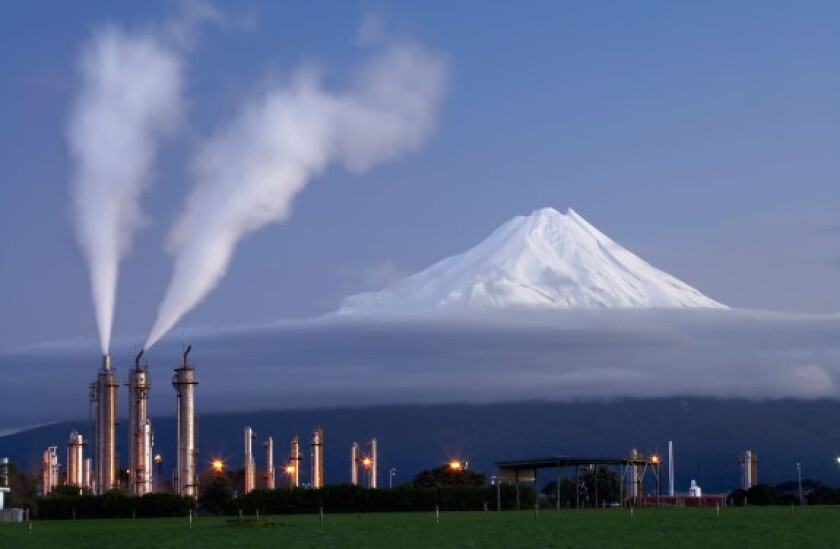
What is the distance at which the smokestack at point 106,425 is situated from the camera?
5989 inches

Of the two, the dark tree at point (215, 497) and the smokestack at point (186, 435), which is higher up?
the smokestack at point (186, 435)

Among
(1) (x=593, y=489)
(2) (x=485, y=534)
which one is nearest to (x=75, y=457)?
(1) (x=593, y=489)

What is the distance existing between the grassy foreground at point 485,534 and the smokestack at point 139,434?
60.8 meters

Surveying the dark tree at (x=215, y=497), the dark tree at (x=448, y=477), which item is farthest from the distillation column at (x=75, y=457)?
the dark tree at (x=448, y=477)

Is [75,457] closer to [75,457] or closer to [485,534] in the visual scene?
[75,457]

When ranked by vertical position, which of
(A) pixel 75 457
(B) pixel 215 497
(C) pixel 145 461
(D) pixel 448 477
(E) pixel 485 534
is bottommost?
(E) pixel 485 534

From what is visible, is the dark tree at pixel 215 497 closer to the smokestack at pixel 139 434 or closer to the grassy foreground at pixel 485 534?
the smokestack at pixel 139 434

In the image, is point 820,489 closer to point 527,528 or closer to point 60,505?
point 60,505

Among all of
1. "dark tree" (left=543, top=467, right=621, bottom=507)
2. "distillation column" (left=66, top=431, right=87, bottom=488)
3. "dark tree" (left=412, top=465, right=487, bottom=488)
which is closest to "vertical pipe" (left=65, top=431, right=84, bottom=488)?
"distillation column" (left=66, top=431, right=87, bottom=488)

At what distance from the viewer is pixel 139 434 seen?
15212 cm

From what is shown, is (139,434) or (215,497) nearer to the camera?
(139,434)

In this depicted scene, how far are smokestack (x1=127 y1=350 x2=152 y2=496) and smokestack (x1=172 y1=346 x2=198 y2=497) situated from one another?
117 inches

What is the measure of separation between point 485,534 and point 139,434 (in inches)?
3546

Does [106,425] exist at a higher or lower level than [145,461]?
higher
